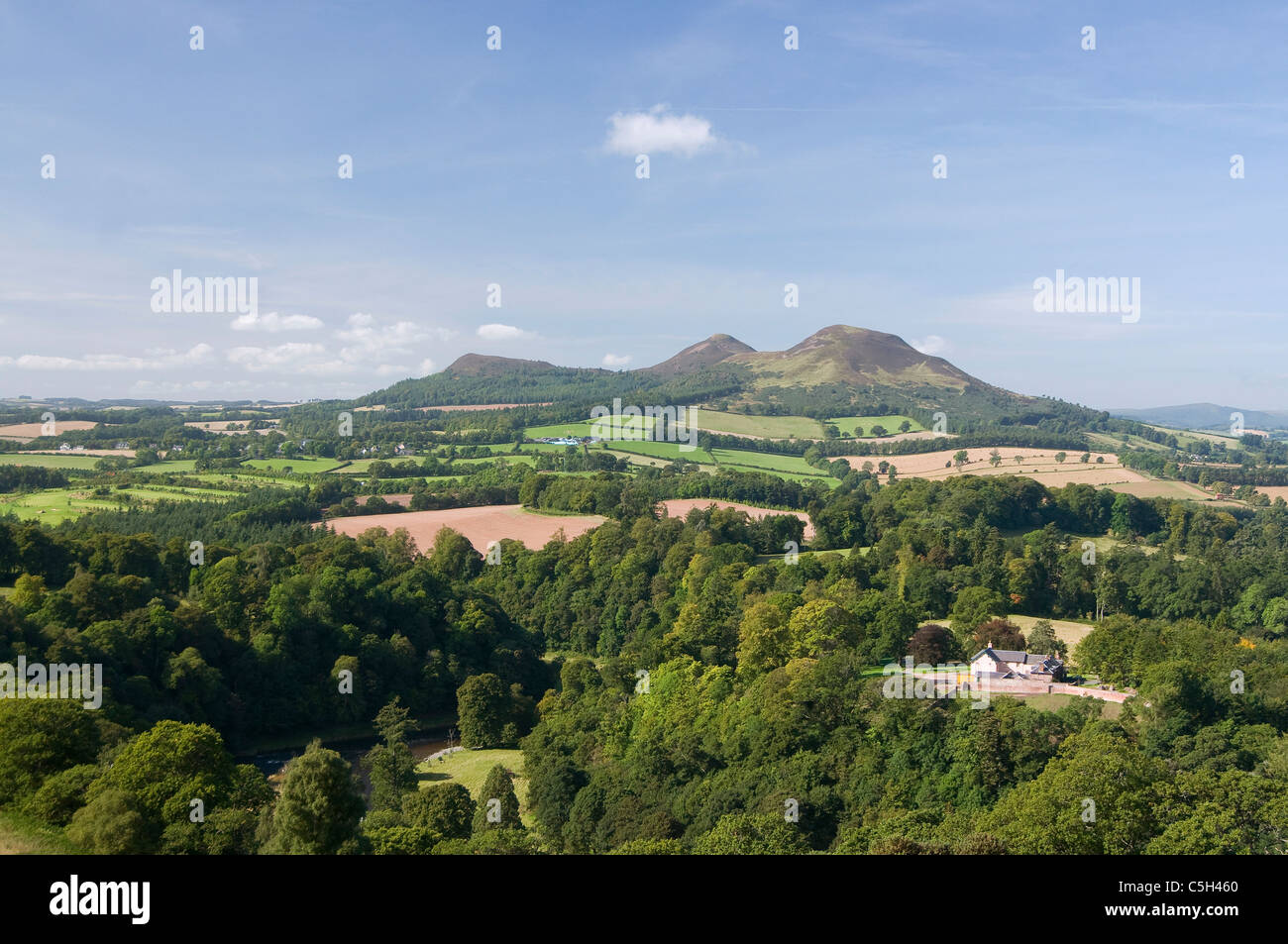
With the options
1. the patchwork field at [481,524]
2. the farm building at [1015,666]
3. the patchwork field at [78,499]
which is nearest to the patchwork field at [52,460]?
the patchwork field at [78,499]

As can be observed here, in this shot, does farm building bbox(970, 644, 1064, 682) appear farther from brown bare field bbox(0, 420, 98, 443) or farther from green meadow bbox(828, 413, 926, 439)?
brown bare field bbox(0, 420, 98, 443)

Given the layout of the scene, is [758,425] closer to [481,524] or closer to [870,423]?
[870,423]

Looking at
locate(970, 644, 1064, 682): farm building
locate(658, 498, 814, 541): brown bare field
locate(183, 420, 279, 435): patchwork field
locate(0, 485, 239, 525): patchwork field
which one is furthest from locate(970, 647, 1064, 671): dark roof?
locate(183, 420, 279, 435): patchwork field

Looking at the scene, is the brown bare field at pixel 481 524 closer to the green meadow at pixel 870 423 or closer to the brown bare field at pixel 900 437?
the brown bare field at pixel 900 437

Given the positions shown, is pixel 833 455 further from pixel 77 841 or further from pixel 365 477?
pixel 77 841

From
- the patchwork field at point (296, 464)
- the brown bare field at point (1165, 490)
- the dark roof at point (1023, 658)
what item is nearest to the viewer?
the dark roof at point (1023, 658)

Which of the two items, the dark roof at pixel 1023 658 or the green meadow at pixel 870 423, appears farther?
the green meadow at pixel 870 423
